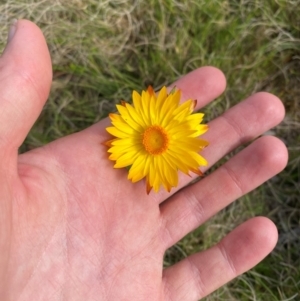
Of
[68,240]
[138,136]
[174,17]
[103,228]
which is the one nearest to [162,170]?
[138,136]

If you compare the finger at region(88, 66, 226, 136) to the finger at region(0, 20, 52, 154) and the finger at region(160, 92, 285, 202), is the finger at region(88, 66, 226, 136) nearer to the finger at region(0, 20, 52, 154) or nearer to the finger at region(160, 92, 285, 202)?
the finger at region(160, 92, 285, 202)

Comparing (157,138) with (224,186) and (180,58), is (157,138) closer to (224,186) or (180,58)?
(224,186)

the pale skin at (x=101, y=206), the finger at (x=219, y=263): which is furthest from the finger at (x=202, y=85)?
the finger at (x=219, y=263)

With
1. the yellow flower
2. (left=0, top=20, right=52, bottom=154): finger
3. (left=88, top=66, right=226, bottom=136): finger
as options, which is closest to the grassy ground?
(left=88, top=66, right=226, bottom=136): finger

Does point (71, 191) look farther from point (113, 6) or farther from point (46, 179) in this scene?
point (113, 6)

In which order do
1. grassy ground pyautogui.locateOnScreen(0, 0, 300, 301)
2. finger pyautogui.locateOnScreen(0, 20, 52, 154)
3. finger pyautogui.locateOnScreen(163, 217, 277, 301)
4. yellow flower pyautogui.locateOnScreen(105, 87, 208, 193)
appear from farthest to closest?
grassy ground pyautogui.locateOnScreen(0, 0, 300, 301), finger pyautogui.locateOnScreen(163, 217, 277, 301), yellow flower pyautogui.locateOnScreen(105, 87, 208, 193), finger pyautogui.locateOnScreen(0, 20, 52, 154)
